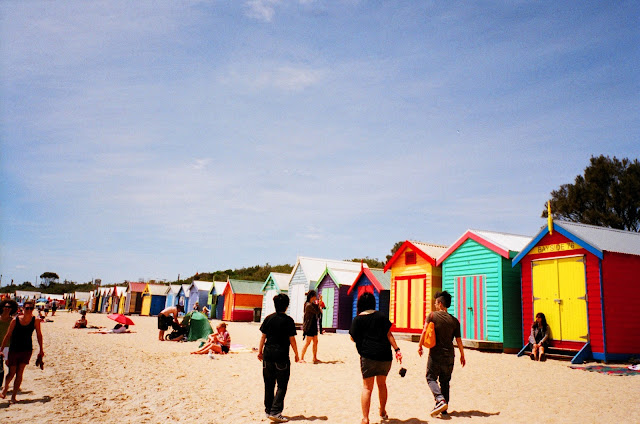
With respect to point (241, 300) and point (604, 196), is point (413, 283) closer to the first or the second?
point (241, 300)

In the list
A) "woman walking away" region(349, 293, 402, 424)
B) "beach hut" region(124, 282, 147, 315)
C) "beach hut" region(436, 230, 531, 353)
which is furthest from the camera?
"beach hut" region(124, 282, 147, 315)

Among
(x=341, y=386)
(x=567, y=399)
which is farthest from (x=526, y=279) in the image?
(x=341, y=386)

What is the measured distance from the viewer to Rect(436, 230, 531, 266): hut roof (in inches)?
598

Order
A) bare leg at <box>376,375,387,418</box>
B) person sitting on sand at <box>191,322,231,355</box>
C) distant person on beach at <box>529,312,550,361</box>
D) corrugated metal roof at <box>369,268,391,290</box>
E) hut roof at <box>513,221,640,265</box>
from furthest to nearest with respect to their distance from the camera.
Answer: corrugated metal roof at <box>369,268,391,290</box> → person sitting on sand at <box>191,322,231,355</box> → distant person on beach at <box>529,312,550,361</box> → hut roof at <box>513,221,640,265</box> → bare leg at <box>376,375,387,418</box>

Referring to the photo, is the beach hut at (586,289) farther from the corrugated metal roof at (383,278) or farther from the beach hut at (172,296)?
the beach hut at (172,296)

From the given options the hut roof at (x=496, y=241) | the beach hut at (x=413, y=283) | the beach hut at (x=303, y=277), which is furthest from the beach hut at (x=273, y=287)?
the hut roof at (x=496, y=241)

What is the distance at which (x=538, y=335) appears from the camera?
43.7ft

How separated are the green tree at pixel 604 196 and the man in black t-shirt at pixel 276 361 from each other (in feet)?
114

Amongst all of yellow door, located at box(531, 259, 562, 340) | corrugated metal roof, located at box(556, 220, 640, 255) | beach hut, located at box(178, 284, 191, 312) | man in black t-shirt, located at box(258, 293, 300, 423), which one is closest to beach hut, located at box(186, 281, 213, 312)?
beach hut, located at box(178, 284, 191, 312)

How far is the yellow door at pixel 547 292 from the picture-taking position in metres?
13.3

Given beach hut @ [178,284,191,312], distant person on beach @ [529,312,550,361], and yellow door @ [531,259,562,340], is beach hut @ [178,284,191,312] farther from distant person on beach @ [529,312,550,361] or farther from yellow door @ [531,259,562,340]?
distant person on beach @ [529,312,550,361]

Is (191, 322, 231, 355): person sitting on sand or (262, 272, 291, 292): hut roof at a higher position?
(262, 272, 291, 292): hut roof

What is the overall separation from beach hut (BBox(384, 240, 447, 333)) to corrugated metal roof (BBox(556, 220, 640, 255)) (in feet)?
18.7

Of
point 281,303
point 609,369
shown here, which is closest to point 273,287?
point 609,369
